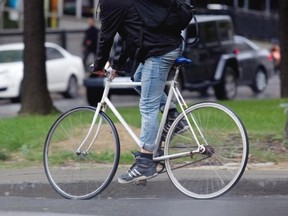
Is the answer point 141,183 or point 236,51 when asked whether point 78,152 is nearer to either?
point 141,183

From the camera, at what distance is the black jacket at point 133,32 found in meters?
6.75

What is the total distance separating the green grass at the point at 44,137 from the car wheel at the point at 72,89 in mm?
9917

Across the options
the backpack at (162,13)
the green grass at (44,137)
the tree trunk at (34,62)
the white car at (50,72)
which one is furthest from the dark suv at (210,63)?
the backpack at (162,13)

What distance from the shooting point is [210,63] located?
63.6ft

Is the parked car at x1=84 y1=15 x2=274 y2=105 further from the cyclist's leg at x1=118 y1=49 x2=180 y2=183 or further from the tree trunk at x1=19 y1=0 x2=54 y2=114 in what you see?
the cyclist's leg at x1=118 y1=49 x2=180 y2=183

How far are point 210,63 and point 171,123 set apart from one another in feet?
41.3

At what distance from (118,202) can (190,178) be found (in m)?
0.63

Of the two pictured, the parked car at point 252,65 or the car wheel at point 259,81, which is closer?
the parked car at point 252,65

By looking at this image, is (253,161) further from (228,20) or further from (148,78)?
(228,20)

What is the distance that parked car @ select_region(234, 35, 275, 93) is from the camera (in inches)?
830

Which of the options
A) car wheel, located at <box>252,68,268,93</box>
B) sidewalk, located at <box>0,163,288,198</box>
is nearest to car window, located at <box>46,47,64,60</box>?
car wheel, located at <box>252,68,268,93</box>

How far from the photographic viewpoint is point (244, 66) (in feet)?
69.9

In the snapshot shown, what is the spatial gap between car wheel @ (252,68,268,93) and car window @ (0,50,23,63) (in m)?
6.01

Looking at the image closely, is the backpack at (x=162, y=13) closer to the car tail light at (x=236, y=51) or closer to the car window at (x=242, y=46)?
the car tail light at (x=236, y=51)
